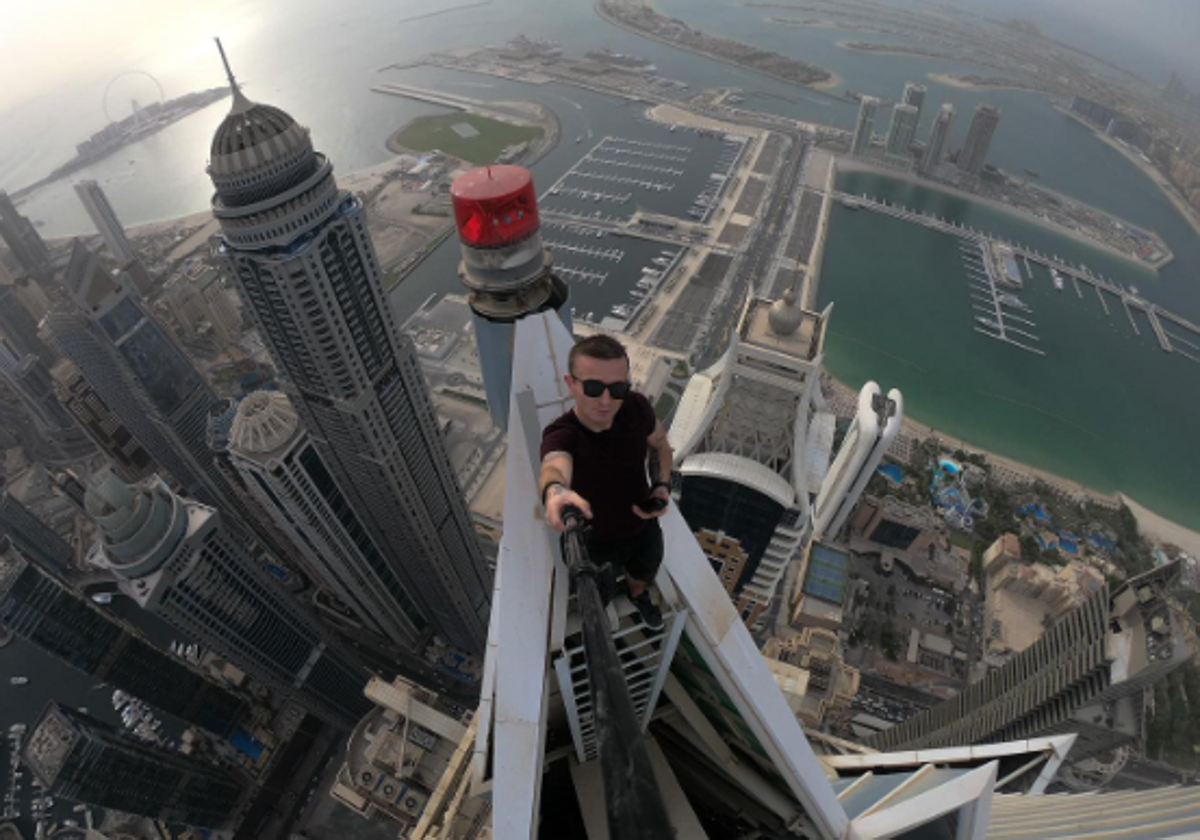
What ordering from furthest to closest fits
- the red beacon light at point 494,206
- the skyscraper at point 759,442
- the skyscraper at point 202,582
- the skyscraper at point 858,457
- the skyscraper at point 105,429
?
the skyscraper at point 105,429, the skyscraper at point 858,457, the skyscraper at point 202,582, the skyscraper at point 759,442, the red beacon light at point 494,206

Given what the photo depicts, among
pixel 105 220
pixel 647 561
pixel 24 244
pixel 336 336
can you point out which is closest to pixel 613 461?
pixel 647 561

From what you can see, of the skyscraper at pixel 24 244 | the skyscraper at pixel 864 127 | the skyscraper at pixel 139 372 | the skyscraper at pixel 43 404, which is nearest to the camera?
the skyscraper at pixel 139 372

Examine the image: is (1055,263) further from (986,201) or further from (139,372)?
(139,372)

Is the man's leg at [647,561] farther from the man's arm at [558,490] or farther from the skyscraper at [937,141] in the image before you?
the skyscraper at [937,141]

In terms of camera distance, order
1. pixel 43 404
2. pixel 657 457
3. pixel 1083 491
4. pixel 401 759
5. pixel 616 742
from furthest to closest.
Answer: pixel 43 404 < pixel 1083 491 < pixel 401 759 < pixel 657 457 < pixel 616 742

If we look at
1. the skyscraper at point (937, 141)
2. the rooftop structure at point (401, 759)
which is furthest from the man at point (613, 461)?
the skyscraper at point (937, 141)

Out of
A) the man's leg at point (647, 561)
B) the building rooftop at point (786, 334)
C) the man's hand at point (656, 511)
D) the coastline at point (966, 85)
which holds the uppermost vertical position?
the man's hand at point (656, 511)

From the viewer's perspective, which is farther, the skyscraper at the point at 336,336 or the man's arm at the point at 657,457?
the skyscraper at the point at 336,336

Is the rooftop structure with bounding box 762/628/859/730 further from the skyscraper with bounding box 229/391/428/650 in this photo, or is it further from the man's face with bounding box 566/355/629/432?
the man's face with bounding box 566/355/629/432
